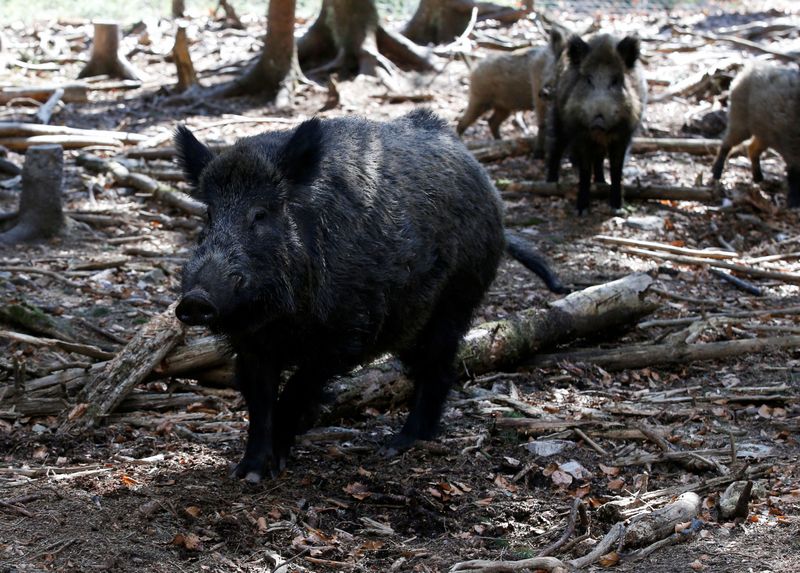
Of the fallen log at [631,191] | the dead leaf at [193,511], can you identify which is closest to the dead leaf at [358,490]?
the dead leaf at [193,511]

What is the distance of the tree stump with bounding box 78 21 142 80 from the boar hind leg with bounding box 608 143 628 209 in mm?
7601

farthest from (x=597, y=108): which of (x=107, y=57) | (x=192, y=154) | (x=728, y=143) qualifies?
(x=107, y=57)

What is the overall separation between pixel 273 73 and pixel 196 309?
10186 millimetres

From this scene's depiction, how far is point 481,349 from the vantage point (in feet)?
19.0

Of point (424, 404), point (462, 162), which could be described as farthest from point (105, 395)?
point (462, 162)

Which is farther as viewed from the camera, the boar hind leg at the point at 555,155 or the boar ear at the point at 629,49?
the boar hind leg at the point at 555,155

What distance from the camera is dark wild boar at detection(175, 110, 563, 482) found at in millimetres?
4035

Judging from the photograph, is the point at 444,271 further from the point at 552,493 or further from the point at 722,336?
the point at 722,336

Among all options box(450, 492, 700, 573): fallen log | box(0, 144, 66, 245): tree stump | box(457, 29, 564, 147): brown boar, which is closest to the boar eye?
box(450, 492, 700, 573): fallen log

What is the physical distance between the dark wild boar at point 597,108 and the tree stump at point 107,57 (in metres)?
6.90

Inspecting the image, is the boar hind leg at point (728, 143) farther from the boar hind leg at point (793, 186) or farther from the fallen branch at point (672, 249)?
the fallen branch at point (672, 249)

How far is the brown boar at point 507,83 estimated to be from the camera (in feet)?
38.9

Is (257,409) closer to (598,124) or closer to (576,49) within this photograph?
(598,124)

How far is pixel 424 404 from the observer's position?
16.7ft
